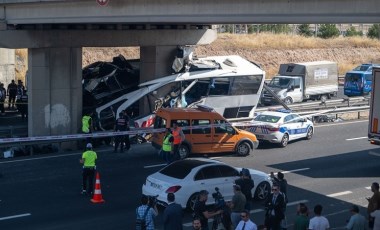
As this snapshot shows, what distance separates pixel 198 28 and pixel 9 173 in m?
13.0

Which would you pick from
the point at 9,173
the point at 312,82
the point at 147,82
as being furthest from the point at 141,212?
the point at 312,82

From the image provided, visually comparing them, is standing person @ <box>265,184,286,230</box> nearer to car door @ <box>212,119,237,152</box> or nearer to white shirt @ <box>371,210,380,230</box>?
white shirt @ <box>371,210,380,230</box>

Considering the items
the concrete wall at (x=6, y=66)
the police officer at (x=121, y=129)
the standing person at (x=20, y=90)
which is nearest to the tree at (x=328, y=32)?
the concrete wall at (x=6, y=66)

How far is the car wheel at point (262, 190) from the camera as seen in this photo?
19312mm

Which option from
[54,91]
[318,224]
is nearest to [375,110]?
[318,224]

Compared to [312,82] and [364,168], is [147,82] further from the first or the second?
[312,82]

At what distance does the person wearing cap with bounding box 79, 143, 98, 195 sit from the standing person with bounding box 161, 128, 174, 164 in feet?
12.6

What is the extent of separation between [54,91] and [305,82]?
16326 mm

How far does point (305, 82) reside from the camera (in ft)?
136

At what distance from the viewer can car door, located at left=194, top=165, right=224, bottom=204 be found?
59.6 feet

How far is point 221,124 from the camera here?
2506 cm

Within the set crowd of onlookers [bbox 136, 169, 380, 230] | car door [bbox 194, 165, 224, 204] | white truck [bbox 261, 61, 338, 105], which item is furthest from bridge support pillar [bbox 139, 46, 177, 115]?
crowd of onlookers [bbox 136, 169, 380, 230]

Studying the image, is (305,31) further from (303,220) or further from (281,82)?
(303,220)

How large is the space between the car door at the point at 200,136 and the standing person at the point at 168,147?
1.24 meters
